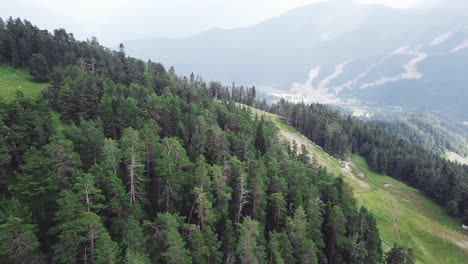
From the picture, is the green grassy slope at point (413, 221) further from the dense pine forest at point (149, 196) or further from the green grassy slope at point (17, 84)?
the green grassy slope at point (17, 84)

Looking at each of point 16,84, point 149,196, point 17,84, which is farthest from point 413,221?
point 16,84

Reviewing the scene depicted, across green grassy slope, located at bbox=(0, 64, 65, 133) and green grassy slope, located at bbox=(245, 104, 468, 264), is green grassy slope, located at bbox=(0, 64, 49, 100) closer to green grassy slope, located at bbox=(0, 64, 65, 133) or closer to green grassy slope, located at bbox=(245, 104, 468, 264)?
green grassy slope, located at bbox=(0, 64, 65, 133)

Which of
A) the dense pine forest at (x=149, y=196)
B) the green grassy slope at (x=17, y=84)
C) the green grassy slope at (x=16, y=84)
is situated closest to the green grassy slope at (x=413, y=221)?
the dense pine forest at (x=149, y=196)

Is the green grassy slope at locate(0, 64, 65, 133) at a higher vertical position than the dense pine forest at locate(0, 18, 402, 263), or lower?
higher

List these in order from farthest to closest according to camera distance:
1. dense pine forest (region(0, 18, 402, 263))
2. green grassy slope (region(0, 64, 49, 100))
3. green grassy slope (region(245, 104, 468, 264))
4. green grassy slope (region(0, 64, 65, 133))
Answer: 1. green grassy slope (region(0, 64, 49, 100))
2. green grassy slope (region(0, 64, 65, 133))
3. green grassy slope (region(245, 104, 468, 264))
4. dense pine forest (region(0, 18, 402, 263))

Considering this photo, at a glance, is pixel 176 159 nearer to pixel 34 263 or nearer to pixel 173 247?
pixel 173 247

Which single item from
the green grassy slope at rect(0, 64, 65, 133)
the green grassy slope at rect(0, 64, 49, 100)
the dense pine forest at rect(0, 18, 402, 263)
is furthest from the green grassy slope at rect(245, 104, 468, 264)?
the green grassy slope at rect(0, 64, 49, 100)

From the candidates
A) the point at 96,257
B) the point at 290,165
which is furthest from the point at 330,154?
the point at 96,257
